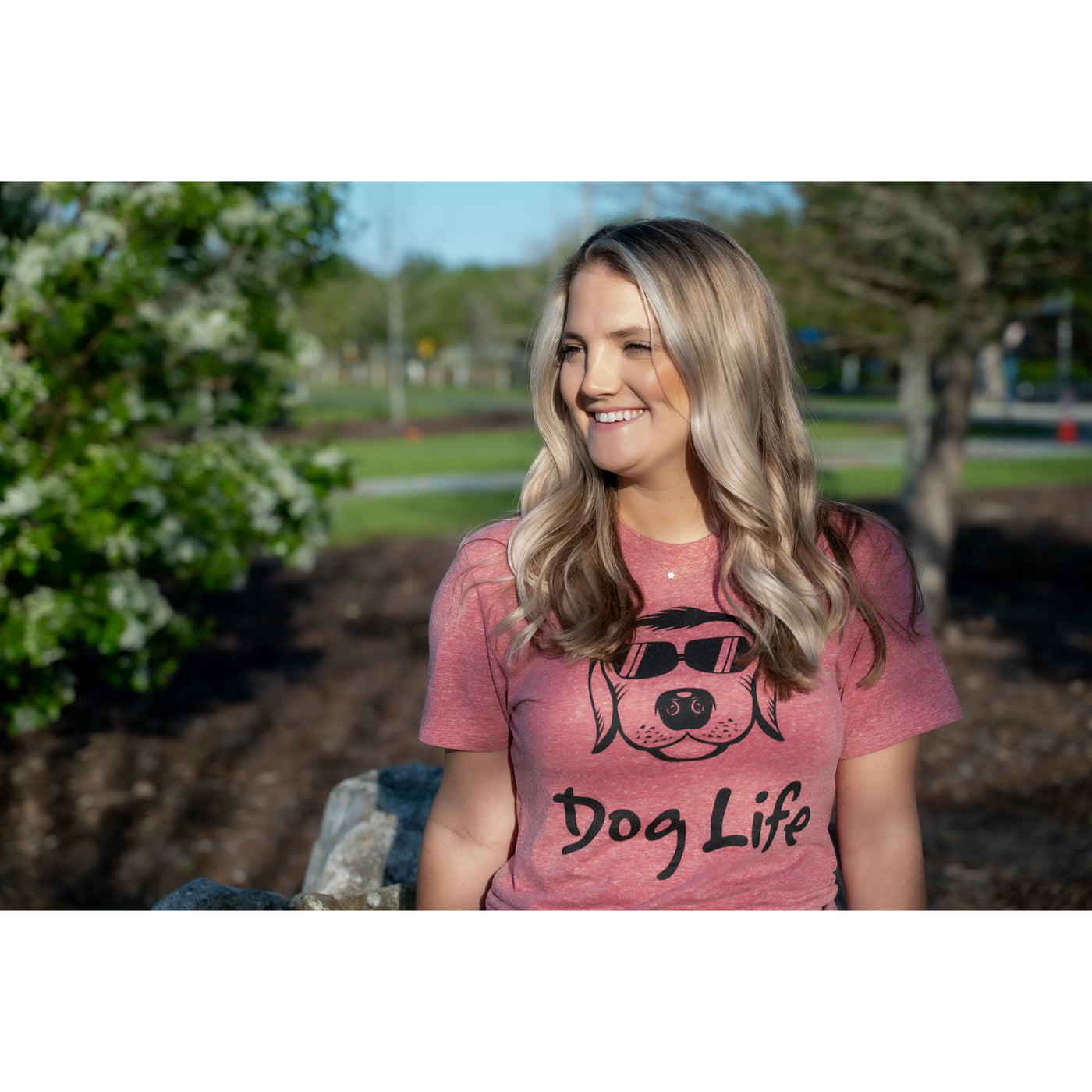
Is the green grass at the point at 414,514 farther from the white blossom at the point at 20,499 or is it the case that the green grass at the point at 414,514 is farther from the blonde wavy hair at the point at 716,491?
the blonde wavy hair at the point at 716,491

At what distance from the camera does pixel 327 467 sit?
18.3ft

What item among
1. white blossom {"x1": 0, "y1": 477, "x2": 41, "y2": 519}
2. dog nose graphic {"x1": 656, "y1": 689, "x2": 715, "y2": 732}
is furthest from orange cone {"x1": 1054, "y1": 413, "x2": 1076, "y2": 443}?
dog nose graphic {"x1": 656, "y1": 689, "x2": 715, "y2": 732}

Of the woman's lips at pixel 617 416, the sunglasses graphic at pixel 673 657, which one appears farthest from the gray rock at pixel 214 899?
the woman's lips at pixel 617 416

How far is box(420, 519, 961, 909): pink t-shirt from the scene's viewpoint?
6.26 ft

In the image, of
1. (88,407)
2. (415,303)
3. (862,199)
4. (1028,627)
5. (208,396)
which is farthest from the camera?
(415,303)

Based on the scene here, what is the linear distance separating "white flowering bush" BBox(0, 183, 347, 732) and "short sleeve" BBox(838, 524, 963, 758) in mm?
3164

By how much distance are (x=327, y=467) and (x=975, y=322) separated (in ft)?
14.4

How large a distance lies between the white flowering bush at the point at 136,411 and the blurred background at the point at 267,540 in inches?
0.6

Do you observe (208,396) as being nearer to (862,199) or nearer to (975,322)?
(862,199)

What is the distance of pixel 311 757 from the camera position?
6.16 m

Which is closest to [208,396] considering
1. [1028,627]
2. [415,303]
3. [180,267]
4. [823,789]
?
[180,267]

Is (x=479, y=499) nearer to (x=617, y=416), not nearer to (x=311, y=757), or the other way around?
(x=311, y=757)

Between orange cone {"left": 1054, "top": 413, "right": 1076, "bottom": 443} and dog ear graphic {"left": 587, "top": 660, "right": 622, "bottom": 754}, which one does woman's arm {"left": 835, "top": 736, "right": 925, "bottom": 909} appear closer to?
dog ear graphic {"left": 587, "top": 660, "right": 622, "bottom": 754}

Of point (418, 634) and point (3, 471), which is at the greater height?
point (3, 471)
